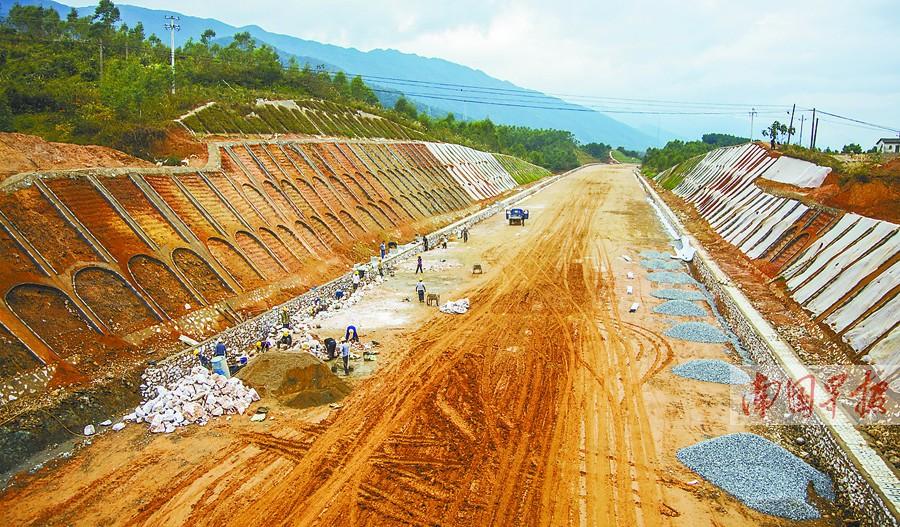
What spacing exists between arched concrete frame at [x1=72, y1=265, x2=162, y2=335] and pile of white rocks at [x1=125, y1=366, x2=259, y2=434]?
2.78 meters

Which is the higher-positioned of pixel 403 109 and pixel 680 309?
pixel 403 109

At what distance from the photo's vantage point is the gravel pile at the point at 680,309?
23.1m

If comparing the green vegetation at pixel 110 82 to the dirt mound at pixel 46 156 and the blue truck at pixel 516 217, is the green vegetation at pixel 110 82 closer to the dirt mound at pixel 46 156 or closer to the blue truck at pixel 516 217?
the dirt mound at pixel 46 156

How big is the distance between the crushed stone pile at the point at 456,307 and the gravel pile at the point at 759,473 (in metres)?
12.2

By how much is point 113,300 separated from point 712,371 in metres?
18.2

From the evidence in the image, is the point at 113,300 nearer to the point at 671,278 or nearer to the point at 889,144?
the point at 671,278

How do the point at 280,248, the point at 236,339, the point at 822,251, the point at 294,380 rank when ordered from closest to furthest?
1. the point at 294,380
2. the point at 236,339
3. the point at 822,251
4. the point at 280,248

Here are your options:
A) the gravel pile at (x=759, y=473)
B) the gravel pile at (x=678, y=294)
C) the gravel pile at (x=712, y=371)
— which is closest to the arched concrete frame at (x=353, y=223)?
Result: the gravel pile at (x=678, y=294)

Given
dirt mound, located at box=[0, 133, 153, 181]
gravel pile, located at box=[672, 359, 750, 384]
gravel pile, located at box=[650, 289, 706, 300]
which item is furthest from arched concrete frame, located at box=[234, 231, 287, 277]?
gravel pile, located at box=[650, 289, 706, 300]

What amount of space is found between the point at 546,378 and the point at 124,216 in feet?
52.2

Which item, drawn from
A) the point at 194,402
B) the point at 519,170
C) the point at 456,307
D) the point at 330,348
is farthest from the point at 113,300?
the point at 519,170

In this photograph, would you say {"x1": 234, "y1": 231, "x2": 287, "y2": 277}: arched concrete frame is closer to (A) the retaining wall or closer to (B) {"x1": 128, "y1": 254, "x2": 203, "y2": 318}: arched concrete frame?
(B) {"x1": 128, "y1": 254, "x2": 203, "y2": 318}: arched concrete frame

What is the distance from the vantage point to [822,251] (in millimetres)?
23812

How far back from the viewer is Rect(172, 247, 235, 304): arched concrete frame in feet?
68.7
